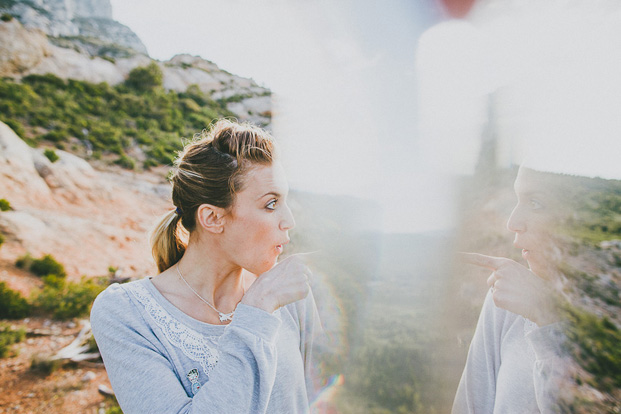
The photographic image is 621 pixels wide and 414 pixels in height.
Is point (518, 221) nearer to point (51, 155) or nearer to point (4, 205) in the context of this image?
point (4, 205)

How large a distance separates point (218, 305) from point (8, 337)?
17.9 ft

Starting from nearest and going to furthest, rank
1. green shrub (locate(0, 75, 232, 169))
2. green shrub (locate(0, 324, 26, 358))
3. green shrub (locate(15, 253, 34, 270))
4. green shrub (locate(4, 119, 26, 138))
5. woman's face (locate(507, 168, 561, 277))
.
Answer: woman's face (locate(507, 168, 561, 277))
green shrub (locate(0, 324, 26, 358))
green shrub (locate(15, 253, 34, 270))
green shrub (locate(4, 119, 26, 138))
green shrub (locate(0, 75, 232, 169))

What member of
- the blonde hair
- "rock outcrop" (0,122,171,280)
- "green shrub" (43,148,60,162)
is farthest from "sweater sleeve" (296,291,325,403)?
"green shrub" (43,148,60,162)

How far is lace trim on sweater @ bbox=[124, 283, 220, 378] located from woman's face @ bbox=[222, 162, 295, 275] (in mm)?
379

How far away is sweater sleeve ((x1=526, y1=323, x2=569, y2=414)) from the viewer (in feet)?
2.85

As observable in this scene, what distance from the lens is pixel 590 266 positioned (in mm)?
797

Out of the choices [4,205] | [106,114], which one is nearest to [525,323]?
[4,205]

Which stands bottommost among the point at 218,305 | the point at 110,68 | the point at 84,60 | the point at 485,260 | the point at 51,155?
the point at 218,305

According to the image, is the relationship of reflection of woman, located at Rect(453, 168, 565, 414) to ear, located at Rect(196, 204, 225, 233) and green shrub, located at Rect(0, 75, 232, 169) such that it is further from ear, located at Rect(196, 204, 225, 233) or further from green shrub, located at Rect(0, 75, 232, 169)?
green shrub, located at Rect(0, 75, 232, 169)

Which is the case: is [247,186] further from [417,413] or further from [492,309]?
[417,413]

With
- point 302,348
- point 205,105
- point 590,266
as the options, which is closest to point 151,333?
point 302,348

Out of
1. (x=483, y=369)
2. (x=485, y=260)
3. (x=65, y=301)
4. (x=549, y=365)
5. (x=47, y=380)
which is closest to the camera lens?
(x=549, y=365)

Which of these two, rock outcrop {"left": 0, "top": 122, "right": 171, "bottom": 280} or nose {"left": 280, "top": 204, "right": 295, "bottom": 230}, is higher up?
nose {"left": 280, "top": 204, "right": 295, "bottom": 230}

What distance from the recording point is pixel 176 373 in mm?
1198
